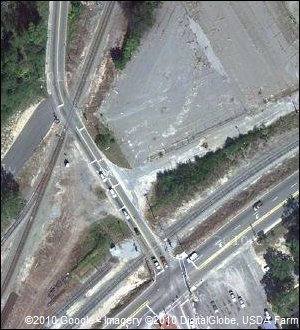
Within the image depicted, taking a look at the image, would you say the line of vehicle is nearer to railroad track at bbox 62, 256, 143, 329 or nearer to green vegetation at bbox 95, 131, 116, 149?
railroad track at bbox 62, 256, 143, 329

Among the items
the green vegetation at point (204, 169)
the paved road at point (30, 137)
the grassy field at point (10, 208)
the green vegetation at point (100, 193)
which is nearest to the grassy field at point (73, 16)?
the paved road at point (30, 137)

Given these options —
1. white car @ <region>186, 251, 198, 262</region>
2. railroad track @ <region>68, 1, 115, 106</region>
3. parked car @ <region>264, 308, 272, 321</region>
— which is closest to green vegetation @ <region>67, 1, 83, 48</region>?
railroad track @ <region>68, 1, 115, 106</region>

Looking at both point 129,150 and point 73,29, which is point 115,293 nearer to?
point 129,150

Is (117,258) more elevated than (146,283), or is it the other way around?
(117,258)

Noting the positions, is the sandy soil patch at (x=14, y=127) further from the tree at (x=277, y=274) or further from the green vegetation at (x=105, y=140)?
the tree at (x=277, y=274)

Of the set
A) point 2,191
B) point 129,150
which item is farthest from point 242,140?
point 2,191

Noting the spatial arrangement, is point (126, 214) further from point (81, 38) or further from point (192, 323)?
point (81, 38)

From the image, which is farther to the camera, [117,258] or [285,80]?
[117,258]
